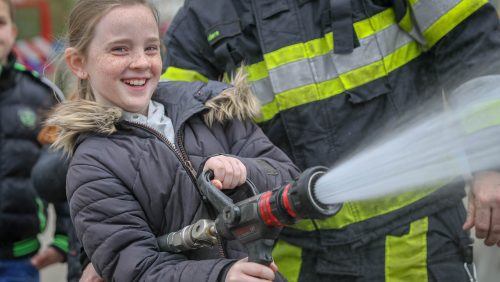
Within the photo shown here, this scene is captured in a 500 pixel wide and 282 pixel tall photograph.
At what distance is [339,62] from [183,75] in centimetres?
63

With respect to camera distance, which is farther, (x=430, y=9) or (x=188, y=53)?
(x=188, y=53)

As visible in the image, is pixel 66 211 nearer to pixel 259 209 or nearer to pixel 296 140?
pixel 296 140

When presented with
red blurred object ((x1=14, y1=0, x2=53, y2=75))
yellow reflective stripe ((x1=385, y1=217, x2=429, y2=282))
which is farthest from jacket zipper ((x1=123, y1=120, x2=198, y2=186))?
red blurred object ((x1=14, y1=0, x2=53, y2=75))

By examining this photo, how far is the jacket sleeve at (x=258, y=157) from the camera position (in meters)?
2.38

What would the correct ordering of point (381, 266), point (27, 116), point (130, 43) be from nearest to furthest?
1. point (130, 43)
2. point (381, 266)
3. point (27, 116)

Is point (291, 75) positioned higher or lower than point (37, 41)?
higher

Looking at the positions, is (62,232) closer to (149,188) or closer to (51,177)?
(51,177)

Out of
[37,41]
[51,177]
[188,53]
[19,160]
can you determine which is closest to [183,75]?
[188,53]

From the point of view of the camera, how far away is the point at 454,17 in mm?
2697

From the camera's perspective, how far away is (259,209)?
204cm

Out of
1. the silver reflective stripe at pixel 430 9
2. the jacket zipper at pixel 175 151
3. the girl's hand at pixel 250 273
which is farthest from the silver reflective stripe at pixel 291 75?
the girl's hand at pixel 250 273

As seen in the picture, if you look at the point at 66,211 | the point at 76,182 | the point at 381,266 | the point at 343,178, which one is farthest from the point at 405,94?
the point at 66,211

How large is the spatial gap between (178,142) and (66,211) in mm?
2097

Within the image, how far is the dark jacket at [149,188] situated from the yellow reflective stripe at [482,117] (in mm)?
613
